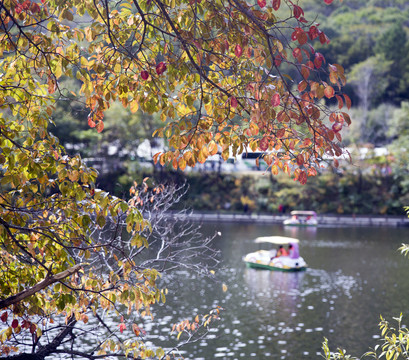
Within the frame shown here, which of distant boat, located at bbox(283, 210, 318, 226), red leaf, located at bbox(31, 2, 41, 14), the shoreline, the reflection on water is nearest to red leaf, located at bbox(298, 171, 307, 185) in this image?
red leaf, located at bbox(31, 2, 41, 14)

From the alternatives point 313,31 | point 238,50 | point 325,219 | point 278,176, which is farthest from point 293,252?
point 313,31

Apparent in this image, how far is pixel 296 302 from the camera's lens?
20609 mm

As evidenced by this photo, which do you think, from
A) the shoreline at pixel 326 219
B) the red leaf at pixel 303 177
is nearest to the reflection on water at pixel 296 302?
the red leaf at pixel 303 177

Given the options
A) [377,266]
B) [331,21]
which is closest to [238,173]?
[377,266]

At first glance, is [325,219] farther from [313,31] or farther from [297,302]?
[313,31]

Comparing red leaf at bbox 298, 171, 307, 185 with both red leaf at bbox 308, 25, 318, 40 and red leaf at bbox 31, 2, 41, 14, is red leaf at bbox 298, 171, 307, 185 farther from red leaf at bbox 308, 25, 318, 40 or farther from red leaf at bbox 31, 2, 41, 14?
red leaf at bbox 31, 2, 41, 14

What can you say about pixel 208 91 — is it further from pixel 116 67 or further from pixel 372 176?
pixel 372 176

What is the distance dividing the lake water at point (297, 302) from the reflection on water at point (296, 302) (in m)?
0.02

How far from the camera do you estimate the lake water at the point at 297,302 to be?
51.6ft

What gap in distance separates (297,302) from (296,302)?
1.3 inches

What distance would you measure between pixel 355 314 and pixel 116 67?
1599 centimetres

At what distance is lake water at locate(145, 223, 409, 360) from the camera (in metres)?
15.7

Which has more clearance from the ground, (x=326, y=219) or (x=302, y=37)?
(x=302, y=37)

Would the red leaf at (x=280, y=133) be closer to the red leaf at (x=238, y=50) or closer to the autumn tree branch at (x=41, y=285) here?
the red leaf at (x=238, y=50)
